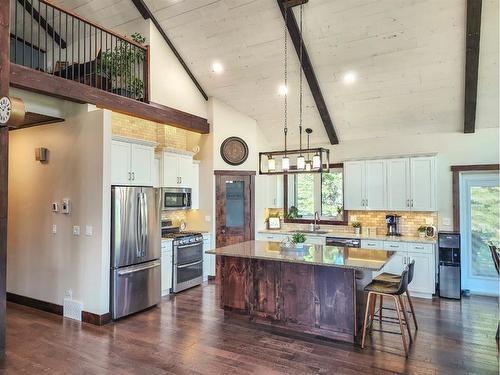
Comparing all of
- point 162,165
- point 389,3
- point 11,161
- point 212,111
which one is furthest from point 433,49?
point 11,161

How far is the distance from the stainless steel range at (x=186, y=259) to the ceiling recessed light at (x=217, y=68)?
10.1ft

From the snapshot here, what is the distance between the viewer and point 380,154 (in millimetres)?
6750

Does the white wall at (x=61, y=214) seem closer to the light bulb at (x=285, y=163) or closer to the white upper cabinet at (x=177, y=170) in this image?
the white upper cabinet at (x=177, y=170)

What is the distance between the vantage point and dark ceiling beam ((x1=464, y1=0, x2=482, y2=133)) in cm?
434

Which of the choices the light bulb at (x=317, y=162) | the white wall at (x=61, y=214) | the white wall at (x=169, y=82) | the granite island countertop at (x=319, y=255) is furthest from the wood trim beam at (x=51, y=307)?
the white wall at (x=169, y=82)

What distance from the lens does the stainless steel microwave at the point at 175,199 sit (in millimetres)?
6176

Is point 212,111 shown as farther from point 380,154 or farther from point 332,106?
point 380,154

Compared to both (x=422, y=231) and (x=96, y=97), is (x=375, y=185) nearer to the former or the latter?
(x=422, y=231)

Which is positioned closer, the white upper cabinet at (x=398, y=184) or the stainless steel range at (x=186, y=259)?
the stainless steel range at (x=186, y=259)

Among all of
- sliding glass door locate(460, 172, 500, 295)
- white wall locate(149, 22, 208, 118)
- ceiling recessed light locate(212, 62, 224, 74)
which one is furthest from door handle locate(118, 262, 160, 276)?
sliding glass door locate(460, 172, 500, 295)

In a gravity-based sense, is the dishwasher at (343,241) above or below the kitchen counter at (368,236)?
below

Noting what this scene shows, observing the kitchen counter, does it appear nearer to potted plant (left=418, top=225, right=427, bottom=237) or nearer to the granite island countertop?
potted plant (left=418, top=225, right=427, bottom=237)

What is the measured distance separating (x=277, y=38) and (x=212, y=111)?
214 centimetres

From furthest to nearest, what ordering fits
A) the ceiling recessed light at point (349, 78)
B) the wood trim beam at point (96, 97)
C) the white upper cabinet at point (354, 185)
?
the white upper cabinet at point (354, 185) < the ceiling recessed light at point (349, 78) < the wood trim beam at point (96, 97)
